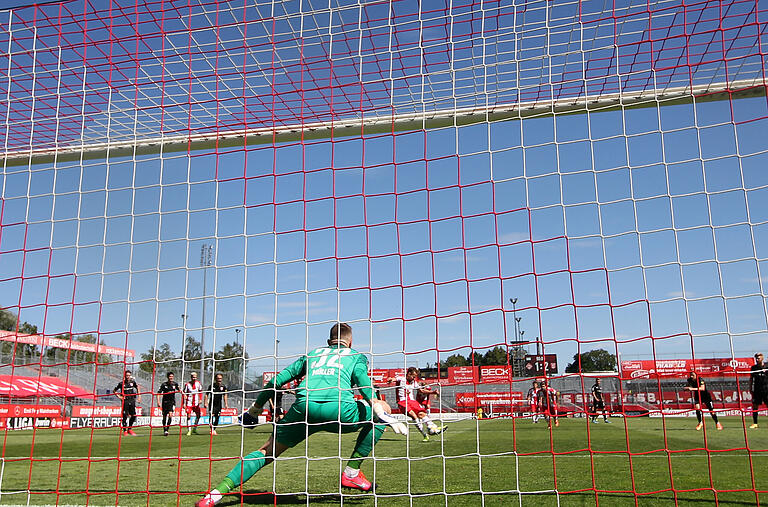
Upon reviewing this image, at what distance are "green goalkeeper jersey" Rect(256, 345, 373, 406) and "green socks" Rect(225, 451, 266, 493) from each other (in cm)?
41

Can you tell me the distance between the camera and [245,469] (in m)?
4.63

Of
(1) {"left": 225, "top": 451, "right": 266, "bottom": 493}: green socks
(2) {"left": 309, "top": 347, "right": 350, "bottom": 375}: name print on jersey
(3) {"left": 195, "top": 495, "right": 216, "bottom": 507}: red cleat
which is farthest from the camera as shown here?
(2) {"left": 309, "top": 347, "right": 350, "bottom": 375}: name print on jersey

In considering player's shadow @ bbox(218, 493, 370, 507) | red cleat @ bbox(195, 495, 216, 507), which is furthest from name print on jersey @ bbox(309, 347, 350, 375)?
red cleat @ bbox(195, 495, 216, 507)

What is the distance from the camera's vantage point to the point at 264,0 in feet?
20.3

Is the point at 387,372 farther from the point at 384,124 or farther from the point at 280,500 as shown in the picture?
the point at 280,500

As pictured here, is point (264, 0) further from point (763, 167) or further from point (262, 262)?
point (763, 167)

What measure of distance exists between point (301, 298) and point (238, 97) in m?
2.48

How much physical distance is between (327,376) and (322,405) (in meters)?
0.23

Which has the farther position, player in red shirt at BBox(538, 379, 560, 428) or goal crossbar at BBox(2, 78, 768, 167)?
goal crossbar at BBox(2, 78, 768, 167)

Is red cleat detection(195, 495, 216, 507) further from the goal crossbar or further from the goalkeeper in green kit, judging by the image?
the goal crossbar

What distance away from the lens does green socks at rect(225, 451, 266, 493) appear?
458cm

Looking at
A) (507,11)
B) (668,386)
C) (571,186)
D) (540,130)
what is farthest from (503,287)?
(668,386)

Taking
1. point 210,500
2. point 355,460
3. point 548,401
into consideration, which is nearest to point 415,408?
point 548,401

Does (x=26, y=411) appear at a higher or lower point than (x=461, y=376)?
lower
